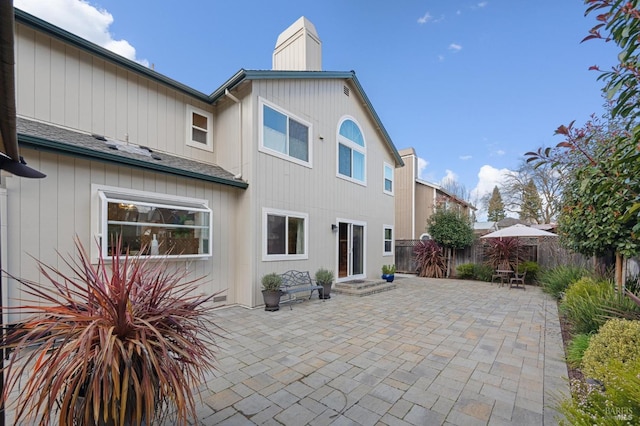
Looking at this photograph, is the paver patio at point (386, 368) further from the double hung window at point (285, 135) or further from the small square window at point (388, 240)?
the small square window at point (388, 240)

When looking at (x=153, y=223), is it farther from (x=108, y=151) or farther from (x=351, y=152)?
(x=351, y=152)

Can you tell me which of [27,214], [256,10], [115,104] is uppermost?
[256,10]

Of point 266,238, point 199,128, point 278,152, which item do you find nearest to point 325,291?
point 266,238

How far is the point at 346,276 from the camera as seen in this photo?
32.5 feet

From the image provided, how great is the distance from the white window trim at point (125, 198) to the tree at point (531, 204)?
2317 cm

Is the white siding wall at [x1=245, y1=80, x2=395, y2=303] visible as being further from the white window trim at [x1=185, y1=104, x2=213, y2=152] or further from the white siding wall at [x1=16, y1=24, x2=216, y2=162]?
the white siding wall at [x1=16, y1=24, x2=216, y2=162]

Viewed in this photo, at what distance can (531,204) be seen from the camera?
21109 millimetres

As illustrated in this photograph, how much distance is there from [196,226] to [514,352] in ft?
20.8

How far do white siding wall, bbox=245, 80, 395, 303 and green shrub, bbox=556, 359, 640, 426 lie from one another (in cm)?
583

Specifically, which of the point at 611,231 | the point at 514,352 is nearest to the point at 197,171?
the point at 514,352

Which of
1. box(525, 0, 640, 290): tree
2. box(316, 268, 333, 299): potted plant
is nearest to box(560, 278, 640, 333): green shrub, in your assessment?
box(525, 0, 640, 290): tree

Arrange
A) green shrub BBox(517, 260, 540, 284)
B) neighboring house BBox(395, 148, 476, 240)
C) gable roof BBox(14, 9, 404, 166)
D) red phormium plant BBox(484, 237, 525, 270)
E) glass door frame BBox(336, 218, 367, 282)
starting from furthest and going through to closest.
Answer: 1. neighboring house BBox(395, 148, 476, 240)
2. red phormium plant BBox(484, 237, 525, 270)
3. green shrub BBox(517, 260, 540, 284)
4. glass door frame BBox(336, 218, 367, 282)
5. gable roof BBox(14, 9, 404, 166)

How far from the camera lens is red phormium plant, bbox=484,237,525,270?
35.5 ft

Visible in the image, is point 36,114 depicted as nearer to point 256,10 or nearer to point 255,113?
point 255,113
